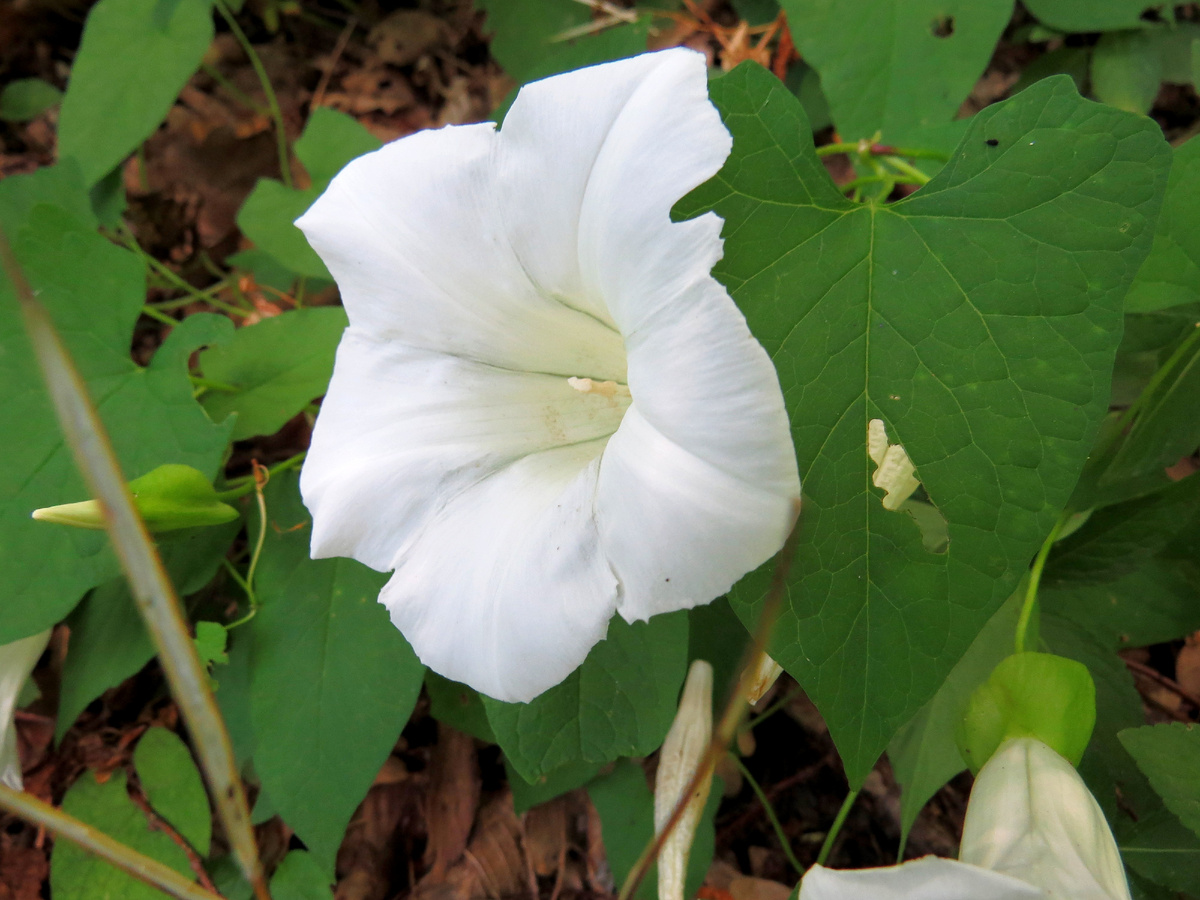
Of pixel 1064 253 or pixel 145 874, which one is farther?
pixel 1064 253

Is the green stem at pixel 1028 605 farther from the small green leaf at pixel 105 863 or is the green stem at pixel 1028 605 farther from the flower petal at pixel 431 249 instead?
the small green leaf at pixel 105 863

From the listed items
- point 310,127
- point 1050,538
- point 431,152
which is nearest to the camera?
point 431,152

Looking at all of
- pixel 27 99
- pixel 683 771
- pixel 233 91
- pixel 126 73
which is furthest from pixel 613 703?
pixel 27 99

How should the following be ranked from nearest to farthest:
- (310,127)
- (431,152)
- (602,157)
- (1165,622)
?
(602,157)
(431,152)
(1165,622)
(310,127)

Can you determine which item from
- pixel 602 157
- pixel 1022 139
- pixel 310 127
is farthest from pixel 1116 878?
pixel 310 127

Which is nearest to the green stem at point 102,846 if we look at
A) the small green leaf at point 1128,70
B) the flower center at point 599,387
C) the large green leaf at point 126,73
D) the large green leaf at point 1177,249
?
the flower center at point 599,387

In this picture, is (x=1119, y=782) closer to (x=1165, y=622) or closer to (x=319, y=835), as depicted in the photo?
(x=1165, y=622)

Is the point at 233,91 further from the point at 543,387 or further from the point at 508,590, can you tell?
the point at 508,590
